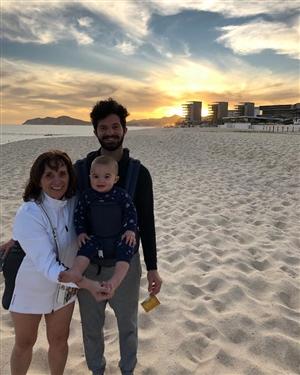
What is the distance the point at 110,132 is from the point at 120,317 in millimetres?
1276

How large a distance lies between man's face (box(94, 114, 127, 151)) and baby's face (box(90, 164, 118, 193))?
0.25 metres

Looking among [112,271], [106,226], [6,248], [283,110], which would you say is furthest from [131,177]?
[283,110]

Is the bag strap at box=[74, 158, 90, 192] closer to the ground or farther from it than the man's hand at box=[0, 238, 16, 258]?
farther from it

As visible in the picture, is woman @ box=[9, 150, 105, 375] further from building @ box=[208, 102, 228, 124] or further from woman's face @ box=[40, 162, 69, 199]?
building @ box=[208, 102, 228, 124]

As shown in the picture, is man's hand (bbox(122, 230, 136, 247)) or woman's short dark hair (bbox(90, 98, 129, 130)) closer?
man's hand (bbox(122, 230, 136, 247))

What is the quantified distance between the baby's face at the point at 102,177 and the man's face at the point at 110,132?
0.82ft

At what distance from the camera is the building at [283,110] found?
89.0m

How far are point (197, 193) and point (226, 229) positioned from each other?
9.54ft

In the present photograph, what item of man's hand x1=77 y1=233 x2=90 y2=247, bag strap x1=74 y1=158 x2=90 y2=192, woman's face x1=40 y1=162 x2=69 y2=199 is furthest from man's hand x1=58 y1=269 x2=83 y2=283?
bag strap x1=74 y1=158 x2=90 y2=192

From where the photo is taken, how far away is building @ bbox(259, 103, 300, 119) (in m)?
89.0

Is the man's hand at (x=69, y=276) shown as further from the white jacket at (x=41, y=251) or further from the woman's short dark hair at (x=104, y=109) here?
the woman's short dark hair at (x=104, y=109)

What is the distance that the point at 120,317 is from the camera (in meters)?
2.58

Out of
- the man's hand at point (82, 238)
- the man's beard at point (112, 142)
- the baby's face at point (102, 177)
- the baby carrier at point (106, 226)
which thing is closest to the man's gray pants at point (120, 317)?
the baby carrier at point (106, 226)

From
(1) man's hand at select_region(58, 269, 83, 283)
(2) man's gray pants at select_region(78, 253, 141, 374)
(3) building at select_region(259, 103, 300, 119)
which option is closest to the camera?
(1) man's hand at select_region(58, 269, 83, 283)
